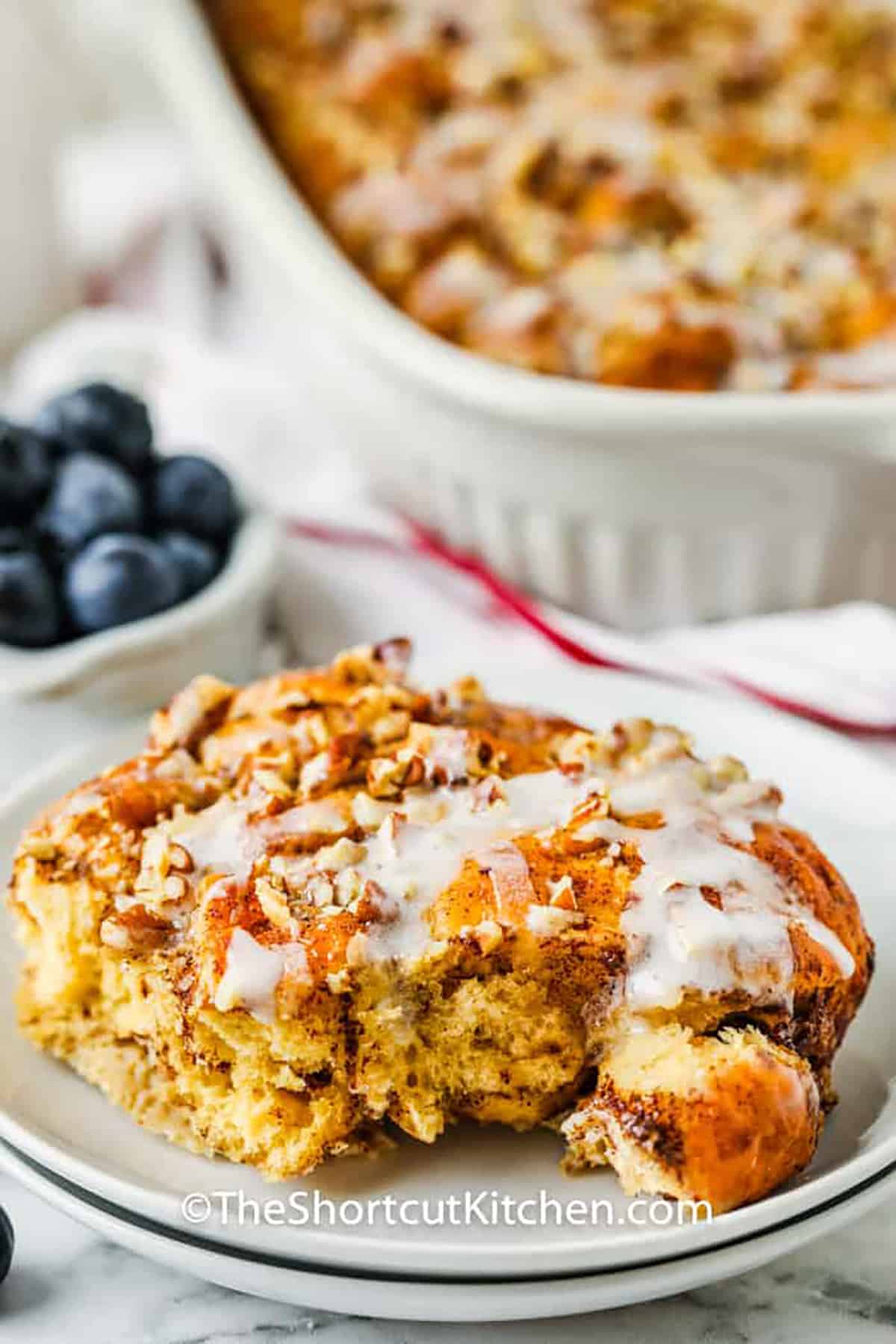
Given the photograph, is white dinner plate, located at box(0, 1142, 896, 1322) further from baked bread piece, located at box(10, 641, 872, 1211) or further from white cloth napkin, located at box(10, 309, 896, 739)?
white cloth napkin, located at box(10, 309, 896, 739)

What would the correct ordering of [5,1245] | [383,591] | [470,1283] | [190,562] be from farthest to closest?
[383,591], [190,562], [5,1245], [470,1283]

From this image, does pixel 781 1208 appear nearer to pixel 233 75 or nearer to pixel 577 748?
pixel 577 748

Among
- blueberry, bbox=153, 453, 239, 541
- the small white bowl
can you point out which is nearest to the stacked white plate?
the small white bowl

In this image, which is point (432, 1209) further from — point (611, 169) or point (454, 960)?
point (611, 169)

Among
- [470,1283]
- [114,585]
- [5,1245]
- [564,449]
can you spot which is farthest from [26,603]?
[470,1283]

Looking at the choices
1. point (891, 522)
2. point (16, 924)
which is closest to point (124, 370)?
point (891, 522)

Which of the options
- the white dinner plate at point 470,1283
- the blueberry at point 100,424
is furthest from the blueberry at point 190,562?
the white dinner plate at point 470,1283

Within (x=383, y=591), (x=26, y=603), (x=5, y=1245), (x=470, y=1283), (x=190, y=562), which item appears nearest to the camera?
(x=470, y=1283)
